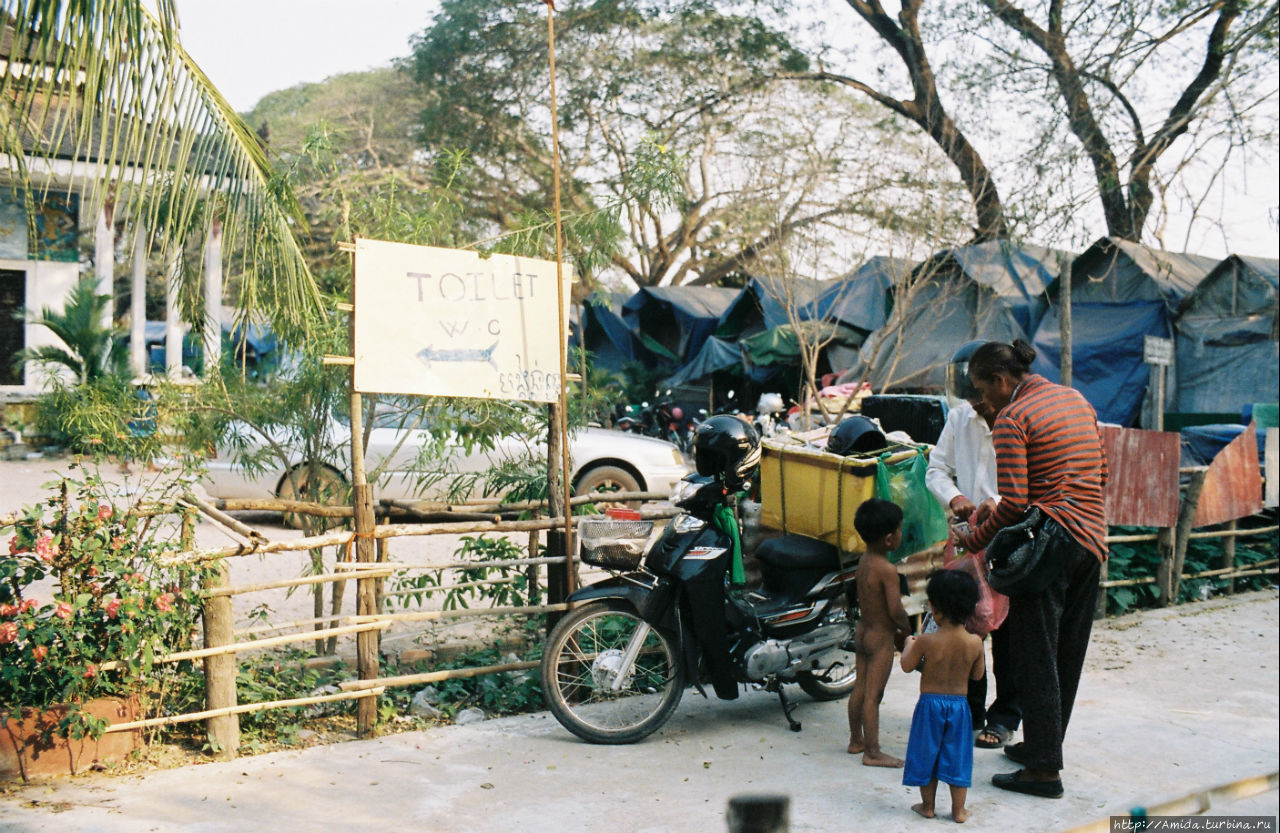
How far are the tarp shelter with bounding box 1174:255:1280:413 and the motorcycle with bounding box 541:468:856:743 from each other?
10.4 metres

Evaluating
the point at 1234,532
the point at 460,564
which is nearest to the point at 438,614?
the point at 460,564

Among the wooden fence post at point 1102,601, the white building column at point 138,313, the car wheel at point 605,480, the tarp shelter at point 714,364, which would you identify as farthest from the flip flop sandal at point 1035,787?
the tarp shelter at point 714,364

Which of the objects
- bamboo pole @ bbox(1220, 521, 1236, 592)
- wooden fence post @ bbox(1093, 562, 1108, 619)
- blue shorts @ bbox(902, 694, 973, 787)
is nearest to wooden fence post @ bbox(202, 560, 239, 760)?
blue shorts @ bbox(902, 694, 973, 787)

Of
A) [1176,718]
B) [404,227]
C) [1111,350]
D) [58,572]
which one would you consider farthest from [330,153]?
[1111,350]

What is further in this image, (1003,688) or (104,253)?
(104,253)

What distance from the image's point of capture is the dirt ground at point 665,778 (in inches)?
150

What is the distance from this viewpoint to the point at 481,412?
596 centimetres

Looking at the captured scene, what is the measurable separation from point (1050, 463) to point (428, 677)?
284cm

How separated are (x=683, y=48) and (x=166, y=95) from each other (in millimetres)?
17369

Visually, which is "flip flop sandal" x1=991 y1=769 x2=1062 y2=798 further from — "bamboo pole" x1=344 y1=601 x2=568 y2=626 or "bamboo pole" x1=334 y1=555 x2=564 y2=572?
"bamboo pole" x1=334 y1=555 x2=564 y2=572

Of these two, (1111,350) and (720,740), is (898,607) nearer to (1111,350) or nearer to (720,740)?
(720,740)

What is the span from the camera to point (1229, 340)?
13.3 m

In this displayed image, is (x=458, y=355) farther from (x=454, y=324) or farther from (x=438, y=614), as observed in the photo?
(x=438, y=614)

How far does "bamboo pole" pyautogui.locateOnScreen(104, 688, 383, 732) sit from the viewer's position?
13.8 feet
